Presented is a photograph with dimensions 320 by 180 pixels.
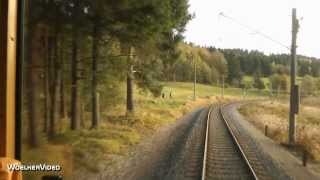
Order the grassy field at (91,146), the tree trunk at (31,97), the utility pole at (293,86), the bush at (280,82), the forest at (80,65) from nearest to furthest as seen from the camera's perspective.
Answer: the grassy field at (91,146) → the tree trunk at (31,97) → the forest at (80,65) → the utility pole at (293,86) → the bush at (280,82)

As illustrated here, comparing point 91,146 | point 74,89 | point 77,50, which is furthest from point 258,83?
point 91,146

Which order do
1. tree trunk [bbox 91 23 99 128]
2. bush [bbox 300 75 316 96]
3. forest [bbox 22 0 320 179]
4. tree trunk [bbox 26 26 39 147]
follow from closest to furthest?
tree trunk [bbox 26 26 39 147] < forest [bbox 22 0 320 179] < tree trunk [bbox 91 23 99 128] < bush [bbox 300 75 316 96]

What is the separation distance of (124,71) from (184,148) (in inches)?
242

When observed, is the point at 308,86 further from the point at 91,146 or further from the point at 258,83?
the point at 91,146

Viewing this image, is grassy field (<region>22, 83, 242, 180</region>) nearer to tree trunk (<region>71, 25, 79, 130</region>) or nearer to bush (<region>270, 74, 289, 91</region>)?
tree trunk (<region>71, 25, 79, 130</region>)

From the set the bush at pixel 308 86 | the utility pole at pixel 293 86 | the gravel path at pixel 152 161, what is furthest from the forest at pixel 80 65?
the bush at pixel 308 86

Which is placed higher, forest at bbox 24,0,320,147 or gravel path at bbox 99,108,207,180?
forest at bbox 24,0,320,147

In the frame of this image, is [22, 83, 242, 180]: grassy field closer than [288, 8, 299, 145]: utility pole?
Yes

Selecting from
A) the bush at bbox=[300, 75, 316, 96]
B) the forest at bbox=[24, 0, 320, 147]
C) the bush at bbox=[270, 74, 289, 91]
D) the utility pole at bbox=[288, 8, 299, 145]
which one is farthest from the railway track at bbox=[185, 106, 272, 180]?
the bush at bbox=[270, 74, 289, 91]

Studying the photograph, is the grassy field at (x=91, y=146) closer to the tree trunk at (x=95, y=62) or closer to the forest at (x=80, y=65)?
the forest at (x=80, y=65)

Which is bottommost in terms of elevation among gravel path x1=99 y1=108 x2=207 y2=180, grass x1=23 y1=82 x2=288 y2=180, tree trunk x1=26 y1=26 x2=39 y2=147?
gravel path x1=99 y1=108 x2=207 y2=180

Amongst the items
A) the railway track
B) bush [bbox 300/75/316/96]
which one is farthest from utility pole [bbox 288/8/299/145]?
bush [bbox 300/75/316/96]

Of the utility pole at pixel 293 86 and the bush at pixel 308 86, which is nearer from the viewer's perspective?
the utility pole at pixel 293 86

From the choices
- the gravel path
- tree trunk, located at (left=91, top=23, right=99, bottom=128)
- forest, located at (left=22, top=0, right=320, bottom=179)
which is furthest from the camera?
tree trunk, located at (left=91, top=23, right=99, bottom=128)
